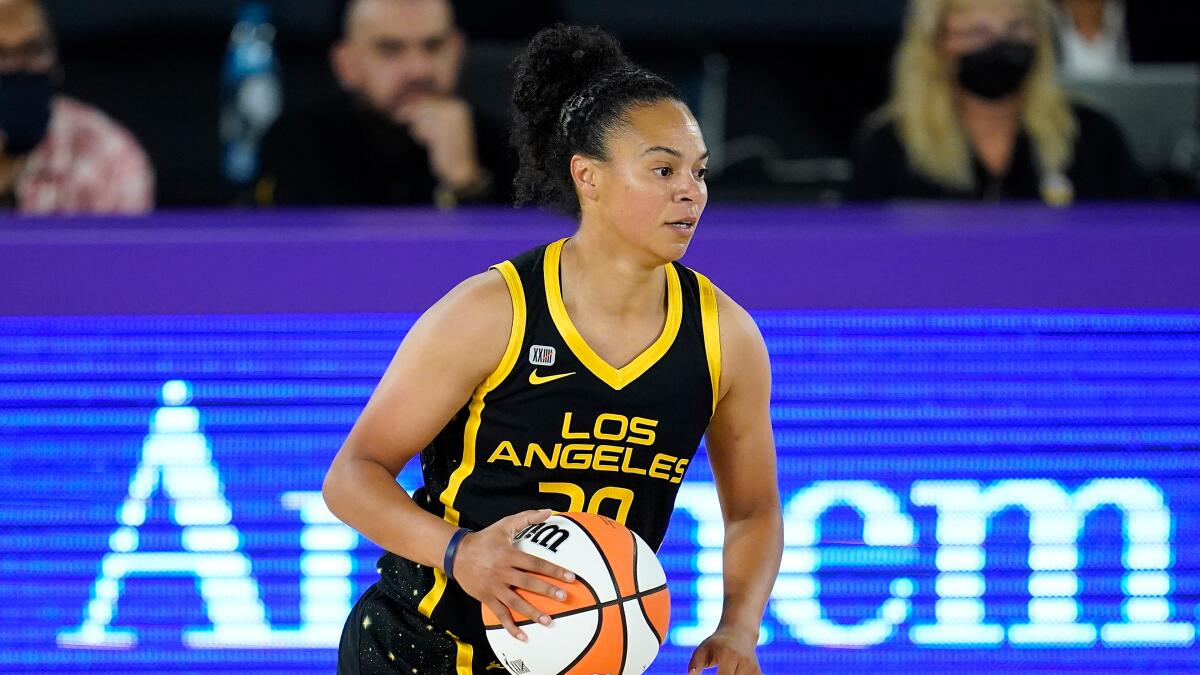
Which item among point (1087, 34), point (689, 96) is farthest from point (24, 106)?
point (1087, 34)

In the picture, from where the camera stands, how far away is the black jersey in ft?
8.09

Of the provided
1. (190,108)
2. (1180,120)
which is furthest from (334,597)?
(190,108)

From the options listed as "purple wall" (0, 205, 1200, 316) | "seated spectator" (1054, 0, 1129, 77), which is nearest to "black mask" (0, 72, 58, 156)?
"purple wall" (0, 205, 1200, 316)

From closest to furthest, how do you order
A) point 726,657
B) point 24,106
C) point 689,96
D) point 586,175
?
point 726,657 → point 586,175 → point 24,106 → point 689,96

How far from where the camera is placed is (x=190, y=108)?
25.6ft

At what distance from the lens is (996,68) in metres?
4.46

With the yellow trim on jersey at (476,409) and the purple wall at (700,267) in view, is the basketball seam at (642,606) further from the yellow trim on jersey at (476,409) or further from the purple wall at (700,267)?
the purple wall at (700,267)

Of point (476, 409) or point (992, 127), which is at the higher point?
point (992, 127)

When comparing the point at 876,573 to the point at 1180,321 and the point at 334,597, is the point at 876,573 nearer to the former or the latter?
the point at 1180,321

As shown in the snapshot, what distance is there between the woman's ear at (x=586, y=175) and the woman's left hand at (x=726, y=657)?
2.43 feet

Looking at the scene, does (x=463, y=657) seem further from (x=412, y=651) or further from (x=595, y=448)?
(x=595, y=448)

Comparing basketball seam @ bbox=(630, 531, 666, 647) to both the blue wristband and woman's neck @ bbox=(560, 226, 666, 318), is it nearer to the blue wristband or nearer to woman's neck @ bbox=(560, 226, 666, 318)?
the blue wristband

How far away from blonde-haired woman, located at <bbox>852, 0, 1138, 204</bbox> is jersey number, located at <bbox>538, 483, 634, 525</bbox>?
2.10m

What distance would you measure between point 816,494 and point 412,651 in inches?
41.4
